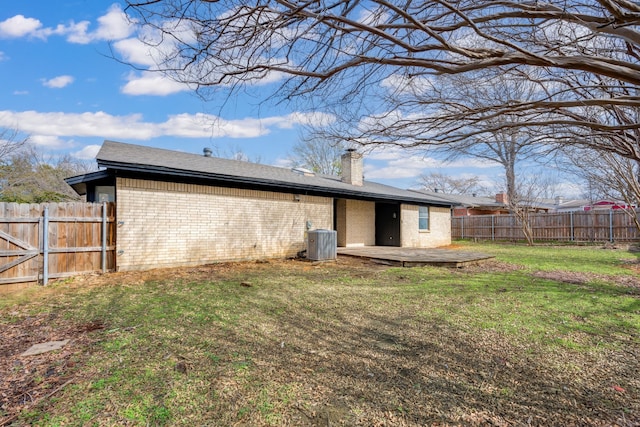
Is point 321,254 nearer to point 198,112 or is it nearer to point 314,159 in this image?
point 198,112

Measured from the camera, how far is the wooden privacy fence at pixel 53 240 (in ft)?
21.5

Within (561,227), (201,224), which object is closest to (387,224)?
(201,224)

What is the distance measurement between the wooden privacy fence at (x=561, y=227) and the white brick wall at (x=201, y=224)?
16.0 metres

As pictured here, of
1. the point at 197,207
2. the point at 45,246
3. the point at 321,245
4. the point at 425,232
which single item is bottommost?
the point at 321,245

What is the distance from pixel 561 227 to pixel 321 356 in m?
22.2

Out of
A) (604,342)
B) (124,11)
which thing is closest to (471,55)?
(124,11)

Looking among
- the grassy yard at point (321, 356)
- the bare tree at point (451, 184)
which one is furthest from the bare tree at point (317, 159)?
the grassy yard at point (321, 356)

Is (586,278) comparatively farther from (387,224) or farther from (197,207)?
(197,207)

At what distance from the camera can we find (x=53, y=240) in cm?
709

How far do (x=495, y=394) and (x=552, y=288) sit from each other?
5.41 m

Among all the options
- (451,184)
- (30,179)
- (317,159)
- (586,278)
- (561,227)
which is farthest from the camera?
(451,184)

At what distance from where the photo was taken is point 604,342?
3916 millimetres

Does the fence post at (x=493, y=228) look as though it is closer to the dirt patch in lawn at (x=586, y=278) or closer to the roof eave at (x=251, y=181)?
the roof eave at (x=251, y=181)

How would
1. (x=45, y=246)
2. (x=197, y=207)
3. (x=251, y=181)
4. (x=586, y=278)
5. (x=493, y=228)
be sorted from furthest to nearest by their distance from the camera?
1. (x=493, y=228)
2. (x=251, y=181)
3. (x=197, y=207)
4. (x=586, y=278)
5. (x=45, y=246)
